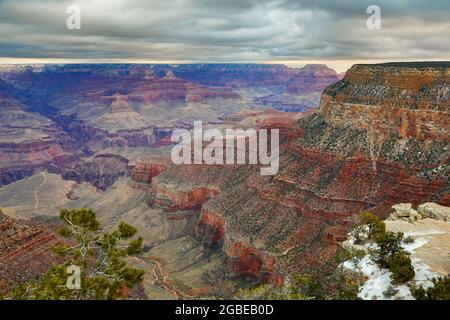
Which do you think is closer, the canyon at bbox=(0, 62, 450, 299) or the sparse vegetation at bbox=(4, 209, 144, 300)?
the sparse vegetation at bbox=(4, 209, 144, 300)

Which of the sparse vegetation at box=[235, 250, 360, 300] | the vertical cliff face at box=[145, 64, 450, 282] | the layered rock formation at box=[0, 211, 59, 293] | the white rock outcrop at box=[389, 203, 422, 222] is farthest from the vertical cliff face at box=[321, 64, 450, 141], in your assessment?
the layered rock formation at box=[0, 211, 59, 293]

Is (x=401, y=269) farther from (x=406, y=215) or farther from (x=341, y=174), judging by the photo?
(x=341, y=174)

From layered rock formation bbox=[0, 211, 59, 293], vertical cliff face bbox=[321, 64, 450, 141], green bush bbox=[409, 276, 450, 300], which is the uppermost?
vertical cliff face bbox=[321, 64, 450, 141]

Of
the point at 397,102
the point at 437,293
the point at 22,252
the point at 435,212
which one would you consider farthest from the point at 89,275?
the point at 397,102

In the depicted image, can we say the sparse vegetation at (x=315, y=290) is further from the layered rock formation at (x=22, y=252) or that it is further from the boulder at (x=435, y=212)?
the layered rock formation at (x=22, y=252)

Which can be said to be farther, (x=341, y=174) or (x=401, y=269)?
(x=341, y=174)

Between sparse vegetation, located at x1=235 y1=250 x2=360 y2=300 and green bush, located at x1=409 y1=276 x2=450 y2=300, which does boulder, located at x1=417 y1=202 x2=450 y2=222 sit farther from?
green bush, located at x1=409 y1=276 x2=450 y2=300
